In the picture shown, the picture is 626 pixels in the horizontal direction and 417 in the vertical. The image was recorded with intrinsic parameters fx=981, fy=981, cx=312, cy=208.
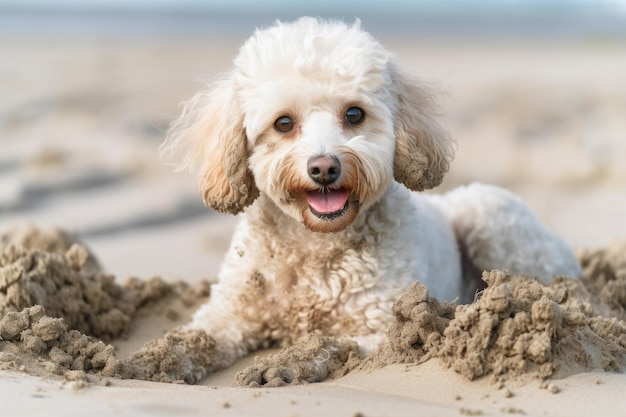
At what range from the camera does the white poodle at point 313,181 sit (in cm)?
483

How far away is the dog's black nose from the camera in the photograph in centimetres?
460

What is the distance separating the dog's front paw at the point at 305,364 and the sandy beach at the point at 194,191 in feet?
0.59

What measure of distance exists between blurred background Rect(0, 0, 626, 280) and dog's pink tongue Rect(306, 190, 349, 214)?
Result: 1.18 m

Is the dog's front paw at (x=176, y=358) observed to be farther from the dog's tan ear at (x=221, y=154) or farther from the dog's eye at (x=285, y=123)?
the dog's eye at (x=285, y=123)

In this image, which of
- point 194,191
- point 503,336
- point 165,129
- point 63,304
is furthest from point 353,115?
point 165,129

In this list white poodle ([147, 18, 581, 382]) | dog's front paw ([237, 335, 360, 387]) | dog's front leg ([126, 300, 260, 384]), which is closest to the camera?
dog's front paw ([237, 335, 360, 387])

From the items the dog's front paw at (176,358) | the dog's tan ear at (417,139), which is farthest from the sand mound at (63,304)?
the dog's tan ear at (417,139)

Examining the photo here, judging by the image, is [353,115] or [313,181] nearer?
[313,181]

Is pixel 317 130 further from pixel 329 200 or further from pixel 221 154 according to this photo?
pixel 221 154

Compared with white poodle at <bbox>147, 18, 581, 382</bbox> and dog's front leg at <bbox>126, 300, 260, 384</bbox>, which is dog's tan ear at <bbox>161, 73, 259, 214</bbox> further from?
dog's front leg at <bbox>126, 300, 260, 384</bbox>

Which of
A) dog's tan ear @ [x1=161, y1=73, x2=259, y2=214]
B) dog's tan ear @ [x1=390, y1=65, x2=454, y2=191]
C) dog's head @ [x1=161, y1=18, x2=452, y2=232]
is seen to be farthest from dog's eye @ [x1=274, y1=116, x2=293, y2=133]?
dog's tan ear @ [x1=390, y1=65, x2=454, y2=191]

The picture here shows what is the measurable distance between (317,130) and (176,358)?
1318 millimetres

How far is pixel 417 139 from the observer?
16.9 ft

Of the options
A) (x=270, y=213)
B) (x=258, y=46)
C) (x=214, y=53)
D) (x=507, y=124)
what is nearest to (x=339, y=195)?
(x=270, y=213)
